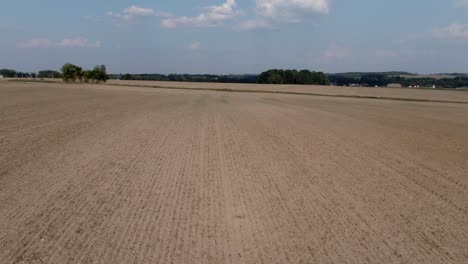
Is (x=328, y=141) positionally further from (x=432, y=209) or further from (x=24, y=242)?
(x=24, y=242)

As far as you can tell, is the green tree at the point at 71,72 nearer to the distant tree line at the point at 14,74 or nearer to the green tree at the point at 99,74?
the green tree at the point at 99,74

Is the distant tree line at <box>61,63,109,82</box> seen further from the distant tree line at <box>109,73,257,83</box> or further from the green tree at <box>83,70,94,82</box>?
the distant tree line at <box>109,73,257,83</box>

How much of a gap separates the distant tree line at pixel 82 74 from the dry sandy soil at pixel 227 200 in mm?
109966

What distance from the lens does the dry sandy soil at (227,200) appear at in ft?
20.7

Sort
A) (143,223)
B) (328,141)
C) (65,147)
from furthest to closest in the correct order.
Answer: (328,141)
(65,147)
(143,223)

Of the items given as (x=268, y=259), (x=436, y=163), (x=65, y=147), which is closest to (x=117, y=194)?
(x=268, y=259)

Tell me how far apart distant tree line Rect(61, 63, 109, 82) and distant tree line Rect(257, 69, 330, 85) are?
47.1 meters

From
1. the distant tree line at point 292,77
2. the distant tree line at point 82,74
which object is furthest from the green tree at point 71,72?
the distant tree line at point 292,77

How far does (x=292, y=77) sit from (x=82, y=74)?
63748mm

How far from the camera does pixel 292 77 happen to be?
416 feet

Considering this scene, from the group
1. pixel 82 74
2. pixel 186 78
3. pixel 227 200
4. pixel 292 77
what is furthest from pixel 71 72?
pixel 227 200

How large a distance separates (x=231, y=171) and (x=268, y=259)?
516 centimetres

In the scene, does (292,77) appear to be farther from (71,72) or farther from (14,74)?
A: (14,74)

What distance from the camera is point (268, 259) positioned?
6.02 m
